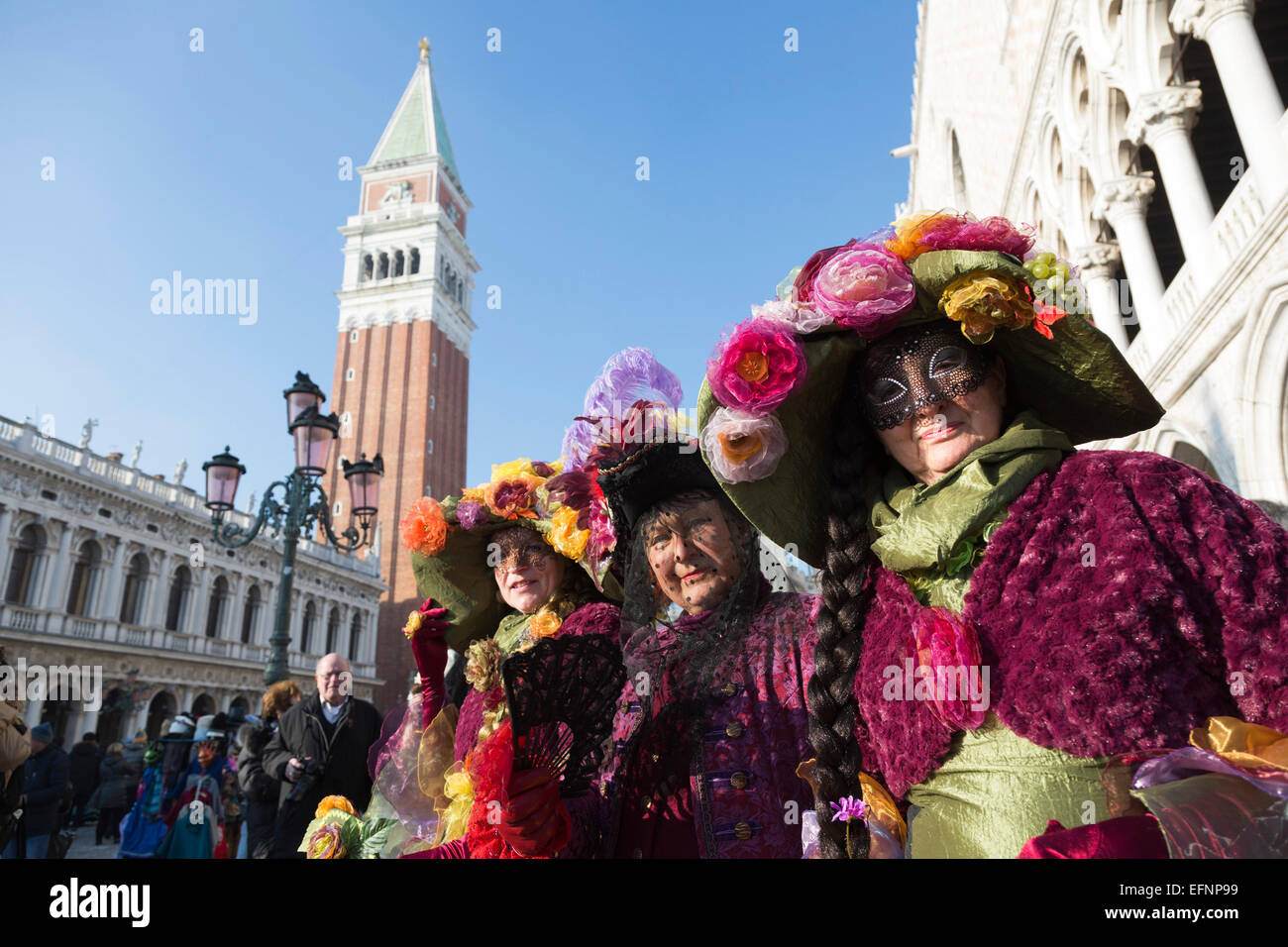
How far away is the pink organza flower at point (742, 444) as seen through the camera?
1.41m

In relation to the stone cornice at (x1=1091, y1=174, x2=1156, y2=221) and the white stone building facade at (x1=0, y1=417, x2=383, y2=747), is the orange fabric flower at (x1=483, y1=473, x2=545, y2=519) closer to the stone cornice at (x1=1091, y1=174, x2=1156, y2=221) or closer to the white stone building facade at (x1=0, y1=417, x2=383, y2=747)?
the stone cornice at (x1=1091, y1=174, x2=1156, y2=221)

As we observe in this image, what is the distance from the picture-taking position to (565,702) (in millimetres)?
1562

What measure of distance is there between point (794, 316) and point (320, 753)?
3736 millimetres

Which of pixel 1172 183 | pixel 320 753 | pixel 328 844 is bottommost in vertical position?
pixel 328 844

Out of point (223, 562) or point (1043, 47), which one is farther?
point (223, 562)

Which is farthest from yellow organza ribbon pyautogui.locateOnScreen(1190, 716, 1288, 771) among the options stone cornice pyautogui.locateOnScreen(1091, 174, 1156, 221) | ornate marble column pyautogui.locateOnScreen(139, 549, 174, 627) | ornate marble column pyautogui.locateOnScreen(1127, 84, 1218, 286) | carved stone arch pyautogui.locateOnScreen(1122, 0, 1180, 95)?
ornate marble column pyautogui.locateOnScreen(139, 549, 174, 627)

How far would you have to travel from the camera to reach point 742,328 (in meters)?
1.38

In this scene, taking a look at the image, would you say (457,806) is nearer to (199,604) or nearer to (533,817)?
(533,817)

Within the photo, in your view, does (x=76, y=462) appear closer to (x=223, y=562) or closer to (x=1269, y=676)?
(x=223, y=562)

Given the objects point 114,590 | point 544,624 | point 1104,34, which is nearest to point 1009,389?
point 544,624

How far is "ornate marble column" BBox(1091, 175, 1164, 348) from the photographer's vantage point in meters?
7.28

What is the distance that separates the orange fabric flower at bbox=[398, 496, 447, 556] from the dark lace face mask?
1.80 m
